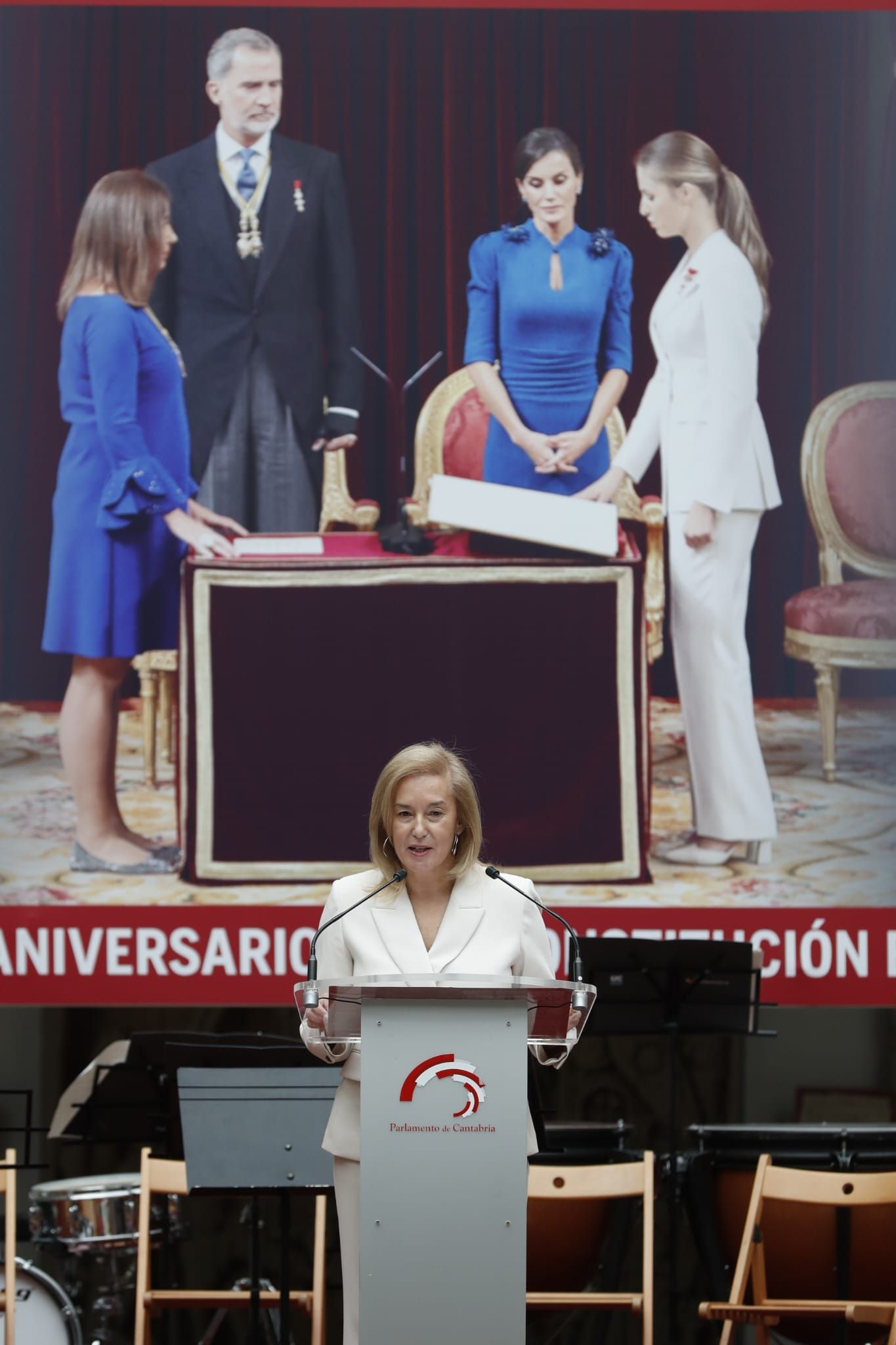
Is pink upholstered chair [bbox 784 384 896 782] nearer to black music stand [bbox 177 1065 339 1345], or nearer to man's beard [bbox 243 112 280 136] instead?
man's beard [bbox 243 112 280 136]

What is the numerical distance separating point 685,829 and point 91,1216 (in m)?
2.34

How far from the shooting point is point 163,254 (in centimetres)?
619

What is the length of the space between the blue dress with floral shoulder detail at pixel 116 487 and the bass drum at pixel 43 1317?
6.97ft

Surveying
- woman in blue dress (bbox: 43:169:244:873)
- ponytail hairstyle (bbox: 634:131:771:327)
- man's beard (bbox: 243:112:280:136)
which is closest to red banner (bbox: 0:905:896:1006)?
woman in blue dress (bbox: 43:169:244:873)

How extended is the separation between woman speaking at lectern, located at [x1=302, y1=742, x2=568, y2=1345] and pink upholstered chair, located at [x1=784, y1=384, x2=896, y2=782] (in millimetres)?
3194

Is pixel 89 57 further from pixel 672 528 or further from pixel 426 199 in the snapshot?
pixel 672 528

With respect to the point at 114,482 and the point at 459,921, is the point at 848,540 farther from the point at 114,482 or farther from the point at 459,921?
the point at 459,921

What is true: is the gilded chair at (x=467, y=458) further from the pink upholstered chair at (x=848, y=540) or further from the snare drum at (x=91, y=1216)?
the snare drum at (x=91, y=1216)

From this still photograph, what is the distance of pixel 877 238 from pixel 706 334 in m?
0.68

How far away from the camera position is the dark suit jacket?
6156 millimetres

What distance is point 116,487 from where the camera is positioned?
6.12 metres

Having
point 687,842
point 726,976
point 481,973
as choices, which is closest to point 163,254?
point 687,842

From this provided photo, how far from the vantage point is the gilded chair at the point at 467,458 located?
241 inches

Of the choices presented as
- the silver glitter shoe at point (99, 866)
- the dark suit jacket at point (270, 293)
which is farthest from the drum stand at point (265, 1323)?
the dark suit jacket at point (270, 293)
